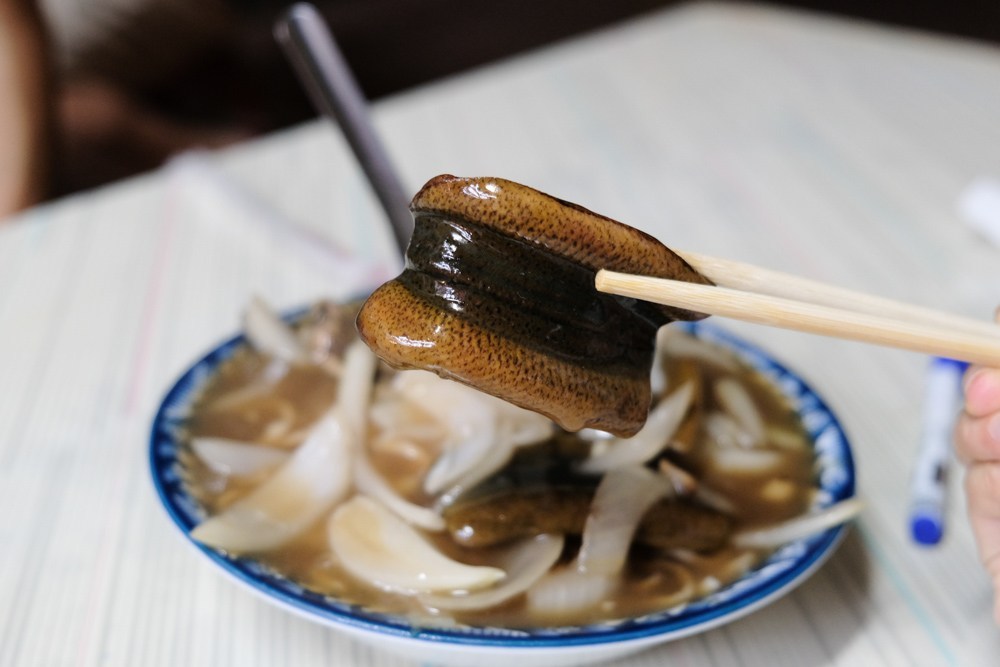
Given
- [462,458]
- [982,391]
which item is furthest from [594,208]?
[982,391]

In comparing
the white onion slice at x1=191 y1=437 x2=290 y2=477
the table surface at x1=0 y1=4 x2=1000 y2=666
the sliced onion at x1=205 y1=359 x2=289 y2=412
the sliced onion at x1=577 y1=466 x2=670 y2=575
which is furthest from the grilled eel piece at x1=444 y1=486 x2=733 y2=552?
the sliced onion at x1=205 y1=359 x2=289 y2=412

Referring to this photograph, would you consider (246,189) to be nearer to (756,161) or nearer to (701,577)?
(756,161)

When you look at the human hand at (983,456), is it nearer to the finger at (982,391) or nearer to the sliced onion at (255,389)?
the finger at (982,391)

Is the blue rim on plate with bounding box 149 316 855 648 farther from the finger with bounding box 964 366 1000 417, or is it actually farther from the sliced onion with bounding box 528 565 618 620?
the finger with bounding box 964 366 1000 417

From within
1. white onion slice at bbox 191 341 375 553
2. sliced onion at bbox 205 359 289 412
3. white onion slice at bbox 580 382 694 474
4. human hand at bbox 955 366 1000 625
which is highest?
human hand at bbox 955 366 1000 625

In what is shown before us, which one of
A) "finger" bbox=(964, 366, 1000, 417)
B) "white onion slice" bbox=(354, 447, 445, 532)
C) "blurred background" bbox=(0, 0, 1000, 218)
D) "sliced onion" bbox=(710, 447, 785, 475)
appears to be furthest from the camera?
"blurred background" bbox=(0, 0, 1000, 218)

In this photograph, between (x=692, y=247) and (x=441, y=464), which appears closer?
(x=441, y=464)

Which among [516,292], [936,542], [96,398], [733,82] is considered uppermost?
[516,292]

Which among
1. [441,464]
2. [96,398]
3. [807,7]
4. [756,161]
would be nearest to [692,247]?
[756,161]
